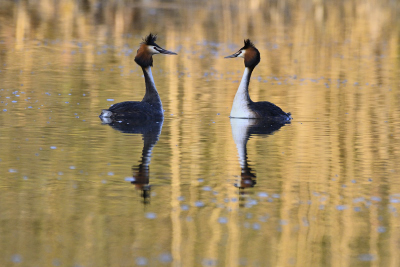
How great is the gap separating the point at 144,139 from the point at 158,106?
270 centimetres

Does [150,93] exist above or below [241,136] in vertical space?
above

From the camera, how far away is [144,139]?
1388 centimetres

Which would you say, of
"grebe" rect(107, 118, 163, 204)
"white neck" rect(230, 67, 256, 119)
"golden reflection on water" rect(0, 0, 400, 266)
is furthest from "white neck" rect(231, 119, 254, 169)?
"grebe" rect(107, 118, 163, 204)

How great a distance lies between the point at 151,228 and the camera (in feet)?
27.7

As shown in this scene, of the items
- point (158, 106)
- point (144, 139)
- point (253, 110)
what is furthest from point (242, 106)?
point (144, 139)

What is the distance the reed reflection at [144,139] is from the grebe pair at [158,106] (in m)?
0.15

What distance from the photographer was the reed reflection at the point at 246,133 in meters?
10.8

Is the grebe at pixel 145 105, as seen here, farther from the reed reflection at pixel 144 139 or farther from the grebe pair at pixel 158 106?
the reed reflection at pixel 144 139

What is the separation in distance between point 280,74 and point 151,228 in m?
17.0

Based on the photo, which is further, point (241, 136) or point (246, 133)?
point (246, 133)

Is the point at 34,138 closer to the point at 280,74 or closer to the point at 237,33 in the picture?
the point at 280,74

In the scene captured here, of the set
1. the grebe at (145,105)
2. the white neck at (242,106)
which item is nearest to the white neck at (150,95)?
the grebe at (145,105)

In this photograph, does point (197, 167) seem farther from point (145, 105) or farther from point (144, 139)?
point (145, 105)

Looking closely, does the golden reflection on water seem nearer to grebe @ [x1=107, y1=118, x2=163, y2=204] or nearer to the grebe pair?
grebe @ [x1=107, y1=118, x2=163, y2=204]
